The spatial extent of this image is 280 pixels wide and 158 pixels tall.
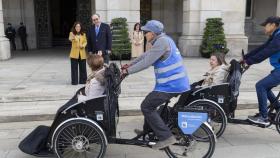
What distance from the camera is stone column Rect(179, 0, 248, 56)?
14930 millimetres

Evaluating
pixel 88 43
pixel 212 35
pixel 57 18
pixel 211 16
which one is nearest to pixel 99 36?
pixel 88 43

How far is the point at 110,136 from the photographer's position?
442 centimetres

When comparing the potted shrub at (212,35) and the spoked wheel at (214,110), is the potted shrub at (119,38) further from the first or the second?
the spoked wheel at (214,110)

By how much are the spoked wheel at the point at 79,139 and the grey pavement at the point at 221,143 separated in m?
0.50

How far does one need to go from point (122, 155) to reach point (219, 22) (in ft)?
34.5

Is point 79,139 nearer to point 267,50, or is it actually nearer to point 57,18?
point 267,50

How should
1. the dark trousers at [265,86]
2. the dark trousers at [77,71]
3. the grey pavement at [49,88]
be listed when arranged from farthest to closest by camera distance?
the dark trousers at [77,71] → the grey pavement at [49,88] → the dark trousers at [265,86]

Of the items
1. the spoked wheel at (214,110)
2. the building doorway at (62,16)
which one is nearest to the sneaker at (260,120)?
the spoked wheel at (214,110)

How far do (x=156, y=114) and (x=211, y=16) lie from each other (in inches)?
449

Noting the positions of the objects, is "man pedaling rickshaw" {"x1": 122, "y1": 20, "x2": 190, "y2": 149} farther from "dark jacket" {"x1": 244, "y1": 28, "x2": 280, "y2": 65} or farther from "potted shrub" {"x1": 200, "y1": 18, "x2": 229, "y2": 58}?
"potted shrub" {"x1": 200, "y1": 18, "x2": 229, "y2": 58}

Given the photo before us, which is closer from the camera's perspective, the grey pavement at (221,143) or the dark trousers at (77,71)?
the grey pavement at (221,143)

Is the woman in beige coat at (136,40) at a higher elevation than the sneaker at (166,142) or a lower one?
higher

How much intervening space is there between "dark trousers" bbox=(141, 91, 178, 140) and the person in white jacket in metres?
0.64

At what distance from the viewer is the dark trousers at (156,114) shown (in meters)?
4.25
